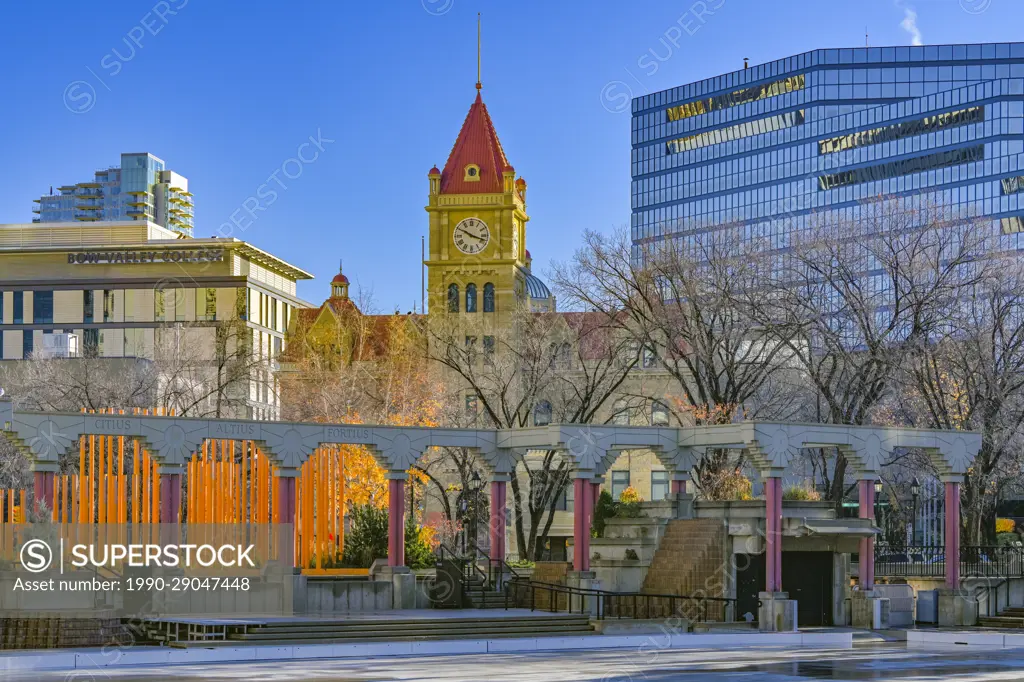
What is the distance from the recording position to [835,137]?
518 ft

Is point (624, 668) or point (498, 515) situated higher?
point (498, 515)

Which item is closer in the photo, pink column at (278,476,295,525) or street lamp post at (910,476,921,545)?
pink column at (278,476,295,525)

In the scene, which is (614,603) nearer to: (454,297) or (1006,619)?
(1006,619)

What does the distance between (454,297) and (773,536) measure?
225 ft

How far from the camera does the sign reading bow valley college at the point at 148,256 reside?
124 meters

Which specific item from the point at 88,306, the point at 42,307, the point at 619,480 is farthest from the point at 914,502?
the point at 42,307

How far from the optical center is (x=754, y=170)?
168375 millimetres

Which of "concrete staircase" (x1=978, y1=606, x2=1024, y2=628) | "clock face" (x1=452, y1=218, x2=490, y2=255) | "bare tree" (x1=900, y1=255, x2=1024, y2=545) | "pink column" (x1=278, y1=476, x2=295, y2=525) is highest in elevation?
"clock face" (x1=452, y1=218, x2=490, y2=255)

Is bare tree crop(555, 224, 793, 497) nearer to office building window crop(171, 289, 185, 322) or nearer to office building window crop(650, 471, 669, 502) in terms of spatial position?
office building window crop(650, 471, 669, 502)

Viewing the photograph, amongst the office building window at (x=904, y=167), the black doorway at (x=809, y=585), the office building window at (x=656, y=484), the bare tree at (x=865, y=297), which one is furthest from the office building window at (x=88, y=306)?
the black doorway at (x=809, y=585)

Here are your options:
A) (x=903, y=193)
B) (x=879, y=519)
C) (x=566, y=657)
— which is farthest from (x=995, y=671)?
(x=903, y=193)

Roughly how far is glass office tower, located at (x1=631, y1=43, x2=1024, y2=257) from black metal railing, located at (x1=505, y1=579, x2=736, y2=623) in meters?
98.8

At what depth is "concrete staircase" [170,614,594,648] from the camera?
102 feet

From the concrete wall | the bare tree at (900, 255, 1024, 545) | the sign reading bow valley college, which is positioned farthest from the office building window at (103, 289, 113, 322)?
the concrete wall
